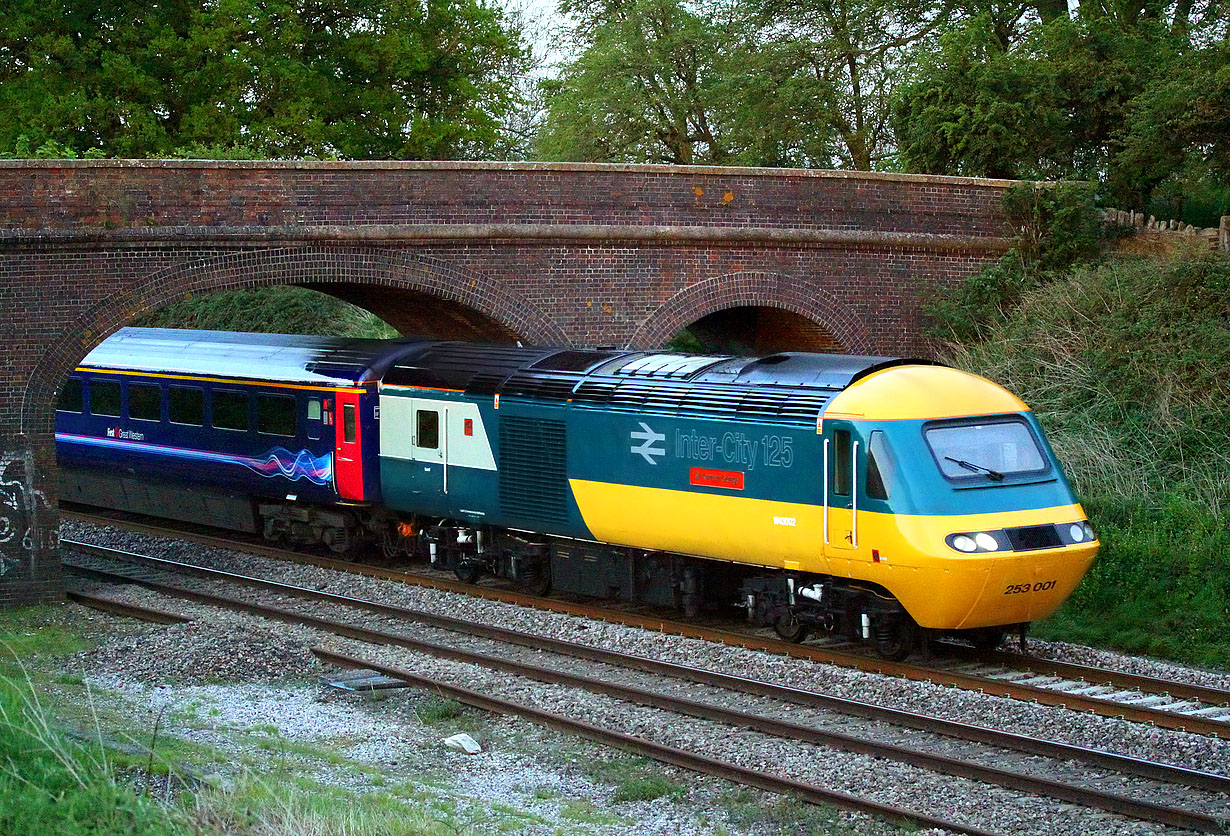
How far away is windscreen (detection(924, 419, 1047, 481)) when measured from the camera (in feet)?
38.4

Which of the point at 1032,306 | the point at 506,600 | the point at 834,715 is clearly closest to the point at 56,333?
the point at 506,600

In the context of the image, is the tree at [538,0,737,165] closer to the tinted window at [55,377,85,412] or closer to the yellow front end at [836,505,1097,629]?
the tinted window at [55,377,85,412]

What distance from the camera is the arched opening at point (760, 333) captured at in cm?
2130

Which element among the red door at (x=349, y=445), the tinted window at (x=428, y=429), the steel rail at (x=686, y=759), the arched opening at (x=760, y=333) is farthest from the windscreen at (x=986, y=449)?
the arched opening at (x=760, y=333)

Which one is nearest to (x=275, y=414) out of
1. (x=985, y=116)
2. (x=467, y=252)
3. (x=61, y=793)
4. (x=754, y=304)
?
(x=467, y=252)

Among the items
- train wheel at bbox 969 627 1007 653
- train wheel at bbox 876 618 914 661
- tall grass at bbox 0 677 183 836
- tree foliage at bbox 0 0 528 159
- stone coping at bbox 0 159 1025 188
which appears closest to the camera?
tall grass at bbox 0 677 183 836

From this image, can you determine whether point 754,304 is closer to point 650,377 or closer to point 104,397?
point 650,377

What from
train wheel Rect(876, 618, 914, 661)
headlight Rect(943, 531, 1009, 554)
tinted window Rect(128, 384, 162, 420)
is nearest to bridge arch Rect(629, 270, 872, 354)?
tinted window Rect(128, 384, 162, 420)

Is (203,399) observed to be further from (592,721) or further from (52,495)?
(592,721)

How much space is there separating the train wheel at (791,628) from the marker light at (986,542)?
7.55 ft

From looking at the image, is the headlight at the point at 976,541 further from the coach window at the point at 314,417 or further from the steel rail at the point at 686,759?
the coach window at the point at 314,417

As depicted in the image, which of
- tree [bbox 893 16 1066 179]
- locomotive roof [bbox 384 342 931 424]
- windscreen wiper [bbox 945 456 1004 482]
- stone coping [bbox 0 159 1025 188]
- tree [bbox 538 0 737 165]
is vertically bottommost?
windscreen wiper [bbox 945 456 1004 482]

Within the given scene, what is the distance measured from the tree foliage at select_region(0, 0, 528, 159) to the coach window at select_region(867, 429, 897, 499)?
17914mm

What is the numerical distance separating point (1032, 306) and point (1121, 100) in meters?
6.02
